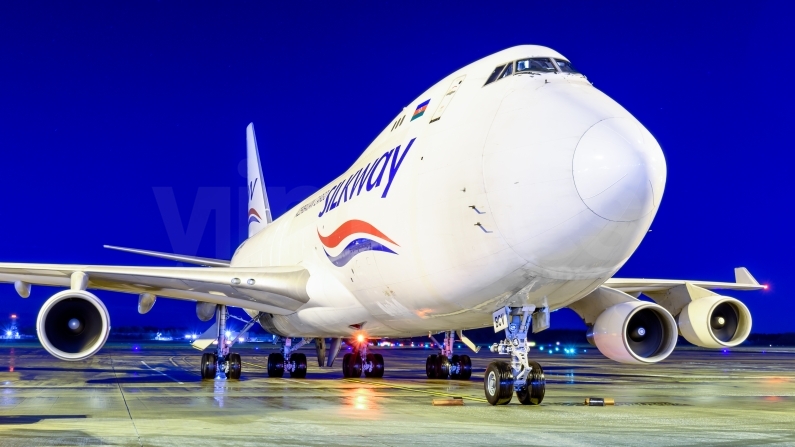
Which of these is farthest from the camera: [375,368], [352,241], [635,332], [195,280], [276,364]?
[276,364]

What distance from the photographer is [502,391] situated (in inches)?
451

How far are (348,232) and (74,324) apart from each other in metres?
5.27

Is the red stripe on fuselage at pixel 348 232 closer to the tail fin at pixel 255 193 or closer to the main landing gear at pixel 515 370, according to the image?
the main landing gear at pixel 515 370

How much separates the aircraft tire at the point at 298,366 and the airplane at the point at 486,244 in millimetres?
3678

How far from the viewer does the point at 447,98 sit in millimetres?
12328

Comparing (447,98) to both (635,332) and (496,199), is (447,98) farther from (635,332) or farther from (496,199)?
(635,332)

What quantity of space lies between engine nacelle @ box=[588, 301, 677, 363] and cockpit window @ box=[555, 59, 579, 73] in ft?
13.1

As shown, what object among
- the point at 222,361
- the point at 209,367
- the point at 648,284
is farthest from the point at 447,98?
the point at 209,367

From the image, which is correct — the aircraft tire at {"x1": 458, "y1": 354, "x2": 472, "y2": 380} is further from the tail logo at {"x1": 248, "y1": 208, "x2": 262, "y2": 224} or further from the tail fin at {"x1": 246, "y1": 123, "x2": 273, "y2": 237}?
the tail logo at {"x1": 248, "y1": 208, "x2": 262, "y2": 224}

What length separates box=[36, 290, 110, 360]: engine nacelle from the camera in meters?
14.7

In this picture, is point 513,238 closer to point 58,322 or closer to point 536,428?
point 536,428

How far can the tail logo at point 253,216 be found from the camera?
94.7ft

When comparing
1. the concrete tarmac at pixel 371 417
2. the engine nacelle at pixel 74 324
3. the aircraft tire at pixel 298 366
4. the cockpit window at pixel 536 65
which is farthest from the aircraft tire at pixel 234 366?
the cockpit window at pixel 536 65

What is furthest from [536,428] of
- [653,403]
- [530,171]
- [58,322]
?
[58,322]
